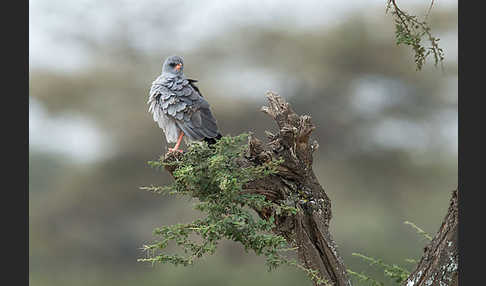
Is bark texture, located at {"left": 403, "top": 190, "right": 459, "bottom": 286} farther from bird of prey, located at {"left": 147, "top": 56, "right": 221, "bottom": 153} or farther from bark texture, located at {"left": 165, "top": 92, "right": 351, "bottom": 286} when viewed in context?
bird of prey, located at {"left": 147, "top": 56, "right": 221, "bottom": 153}

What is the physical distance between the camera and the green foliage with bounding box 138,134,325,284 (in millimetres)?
3057

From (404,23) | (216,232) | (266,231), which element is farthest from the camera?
(404,23)

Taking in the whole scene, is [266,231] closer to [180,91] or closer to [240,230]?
[240,230]

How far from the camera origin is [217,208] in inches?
124

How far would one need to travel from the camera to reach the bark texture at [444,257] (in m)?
3.35

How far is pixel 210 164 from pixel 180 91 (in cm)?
76

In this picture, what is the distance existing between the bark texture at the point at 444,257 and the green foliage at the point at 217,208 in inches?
30.3

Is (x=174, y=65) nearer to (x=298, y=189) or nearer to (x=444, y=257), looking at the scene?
(x=298, y=189)

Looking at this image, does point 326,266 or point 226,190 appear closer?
point 226,190

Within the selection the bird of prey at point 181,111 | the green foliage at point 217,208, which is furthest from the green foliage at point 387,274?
the bird of prey at point 181,111

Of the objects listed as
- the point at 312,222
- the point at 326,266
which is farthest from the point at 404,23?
the point at 326,266

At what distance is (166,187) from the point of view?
319 cm

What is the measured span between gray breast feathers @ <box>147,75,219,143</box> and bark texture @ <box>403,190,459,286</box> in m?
1.55

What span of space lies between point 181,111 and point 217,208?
0.79 m
